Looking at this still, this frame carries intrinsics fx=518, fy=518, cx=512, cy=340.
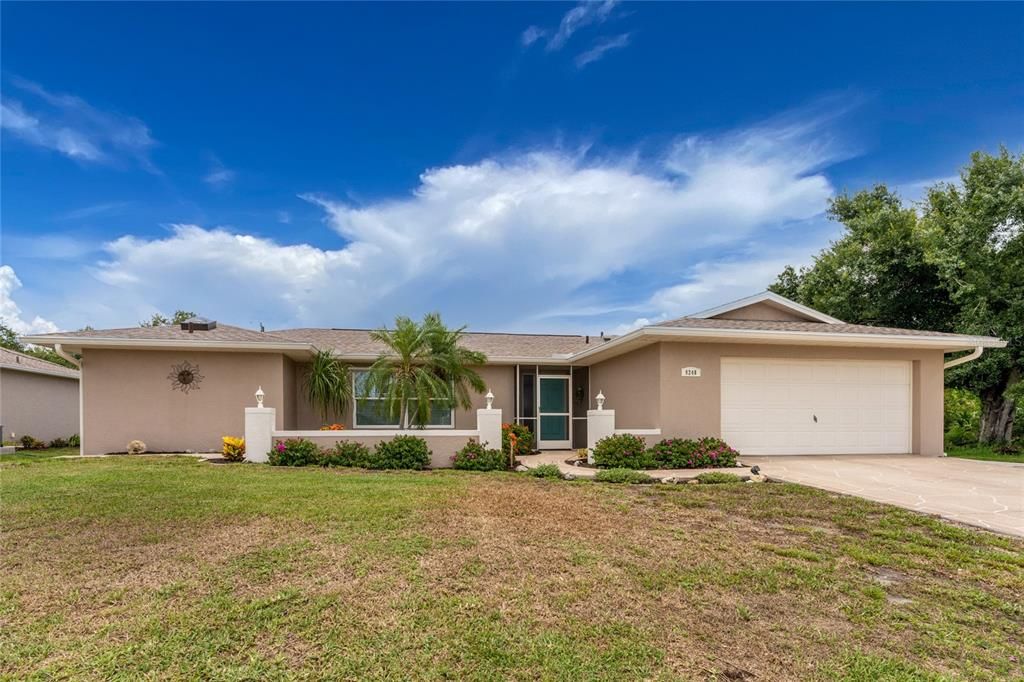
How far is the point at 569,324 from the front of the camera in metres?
22.6

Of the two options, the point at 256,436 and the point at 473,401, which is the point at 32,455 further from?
the point at 473,401

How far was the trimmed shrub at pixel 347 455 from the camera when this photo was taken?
1041cm

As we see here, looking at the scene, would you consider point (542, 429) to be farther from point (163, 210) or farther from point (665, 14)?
point (163, 210)

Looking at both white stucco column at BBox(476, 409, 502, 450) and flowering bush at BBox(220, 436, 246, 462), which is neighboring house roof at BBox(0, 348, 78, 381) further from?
white stucco column at BBox(476, 409, 502, 450)

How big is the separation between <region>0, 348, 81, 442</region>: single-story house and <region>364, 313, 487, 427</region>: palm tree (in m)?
12.2

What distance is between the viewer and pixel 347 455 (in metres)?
10.5

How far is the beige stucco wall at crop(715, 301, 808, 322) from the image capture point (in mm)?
13820

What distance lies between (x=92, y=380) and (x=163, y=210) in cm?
485

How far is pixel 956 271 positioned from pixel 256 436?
21.1 meters

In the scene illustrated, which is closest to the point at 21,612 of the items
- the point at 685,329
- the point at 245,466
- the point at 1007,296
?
the point at 245,466

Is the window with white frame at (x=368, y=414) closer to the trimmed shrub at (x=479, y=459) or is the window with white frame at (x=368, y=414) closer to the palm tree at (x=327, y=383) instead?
the palm tree at (x=327, y=383)

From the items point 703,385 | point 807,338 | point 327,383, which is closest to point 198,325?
point 327,383

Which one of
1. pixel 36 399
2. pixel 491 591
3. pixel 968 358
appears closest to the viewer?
pixel 491 591

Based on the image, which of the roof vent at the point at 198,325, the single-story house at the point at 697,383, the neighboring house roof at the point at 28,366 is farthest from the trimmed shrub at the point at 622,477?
the neighboring house roof at the point at 28,366
